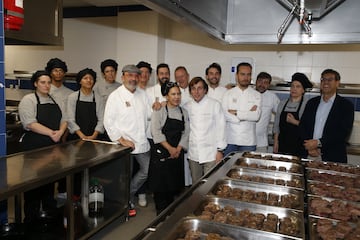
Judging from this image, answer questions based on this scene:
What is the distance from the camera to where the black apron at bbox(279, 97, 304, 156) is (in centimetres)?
289

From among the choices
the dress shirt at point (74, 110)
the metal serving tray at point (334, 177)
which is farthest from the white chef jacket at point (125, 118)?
the metal serving tray at point (334, 177)

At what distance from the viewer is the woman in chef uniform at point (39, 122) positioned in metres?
2.66

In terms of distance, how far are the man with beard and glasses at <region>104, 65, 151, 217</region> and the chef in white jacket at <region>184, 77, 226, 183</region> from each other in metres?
0.46

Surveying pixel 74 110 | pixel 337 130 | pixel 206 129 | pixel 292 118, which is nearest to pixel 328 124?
pixel 337 130

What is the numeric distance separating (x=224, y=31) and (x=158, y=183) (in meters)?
1.50

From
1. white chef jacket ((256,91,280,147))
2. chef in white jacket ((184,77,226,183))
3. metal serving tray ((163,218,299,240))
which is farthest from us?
white chef jacket ((256,91,280,147))

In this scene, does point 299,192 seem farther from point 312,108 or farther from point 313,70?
point 313,70

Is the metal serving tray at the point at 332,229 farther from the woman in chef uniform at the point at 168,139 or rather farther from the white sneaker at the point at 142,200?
the white sneaker at the point at 142,200

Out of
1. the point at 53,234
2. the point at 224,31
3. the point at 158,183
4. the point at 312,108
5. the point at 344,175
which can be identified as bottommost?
the point at 53,234

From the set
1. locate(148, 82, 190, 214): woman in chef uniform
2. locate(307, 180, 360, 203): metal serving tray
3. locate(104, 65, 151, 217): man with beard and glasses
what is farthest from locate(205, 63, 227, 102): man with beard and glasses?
locate(307, 180, 360, 203): metal serving tray

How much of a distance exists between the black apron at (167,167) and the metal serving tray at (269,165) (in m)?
0.89

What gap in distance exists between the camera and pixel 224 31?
2002 millimetres

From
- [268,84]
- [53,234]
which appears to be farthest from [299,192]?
[268,84]

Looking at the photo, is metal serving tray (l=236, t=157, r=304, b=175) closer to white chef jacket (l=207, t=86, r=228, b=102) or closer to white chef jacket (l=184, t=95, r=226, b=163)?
white chef jacket (l=184, t=95, r=226, b=163)
